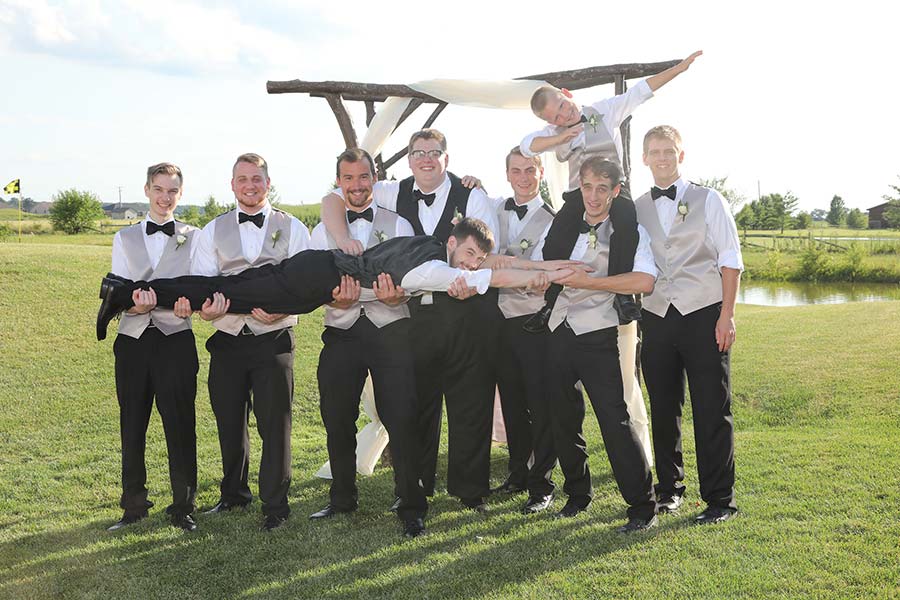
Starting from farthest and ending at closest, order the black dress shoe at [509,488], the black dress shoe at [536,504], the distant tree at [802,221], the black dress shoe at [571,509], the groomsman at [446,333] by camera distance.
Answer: the distant tree at [802,221] → the black dress shoe at [509,488] → the black dress shoe at [536,504] → the black dress shoe at [571,509] → the groomsman at [446,333]

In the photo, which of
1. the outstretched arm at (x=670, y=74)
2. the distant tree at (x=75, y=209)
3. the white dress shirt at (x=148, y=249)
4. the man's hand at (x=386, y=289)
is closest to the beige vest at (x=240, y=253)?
the white dress shirt at (x=148, y=249)

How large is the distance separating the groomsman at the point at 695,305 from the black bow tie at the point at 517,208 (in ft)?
2.39

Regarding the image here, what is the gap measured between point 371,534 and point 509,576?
97 cm

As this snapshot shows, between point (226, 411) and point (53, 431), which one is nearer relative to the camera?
point (226, 411)

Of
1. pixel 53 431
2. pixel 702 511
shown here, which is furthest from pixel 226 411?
pixel 53 431

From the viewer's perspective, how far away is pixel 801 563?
4074mm

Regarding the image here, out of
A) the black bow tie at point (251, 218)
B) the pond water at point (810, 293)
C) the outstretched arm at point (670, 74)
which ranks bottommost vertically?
the pond water at point (810, 293)

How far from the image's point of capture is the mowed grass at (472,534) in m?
3.92

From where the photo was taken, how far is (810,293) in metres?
28.7

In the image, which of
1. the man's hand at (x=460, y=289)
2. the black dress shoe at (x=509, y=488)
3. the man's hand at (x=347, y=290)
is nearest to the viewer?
the man's hand at (x=460, y=289)

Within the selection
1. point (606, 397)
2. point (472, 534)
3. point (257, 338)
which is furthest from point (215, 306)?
point (606, 397)

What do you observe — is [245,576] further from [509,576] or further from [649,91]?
[649,91]

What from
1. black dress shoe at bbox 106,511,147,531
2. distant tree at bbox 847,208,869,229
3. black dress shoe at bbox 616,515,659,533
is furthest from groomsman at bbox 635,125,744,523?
distant tree at bbox 847,208,869,229

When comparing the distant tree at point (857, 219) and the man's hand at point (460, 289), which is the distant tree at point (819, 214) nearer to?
the distant tree at point (857, 219)
